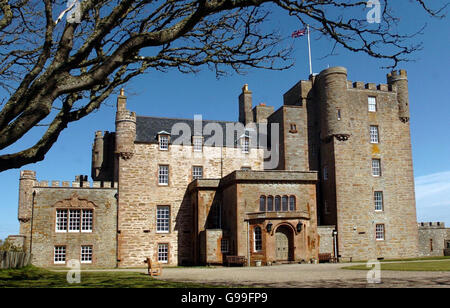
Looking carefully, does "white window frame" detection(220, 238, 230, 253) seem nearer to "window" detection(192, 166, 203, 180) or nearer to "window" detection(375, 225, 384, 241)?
"window" detection(192, 166, 203, 180)

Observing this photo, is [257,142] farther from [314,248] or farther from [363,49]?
[363,49]

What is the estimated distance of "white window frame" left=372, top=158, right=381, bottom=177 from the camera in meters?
38.8

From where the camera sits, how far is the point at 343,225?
36.5 meters

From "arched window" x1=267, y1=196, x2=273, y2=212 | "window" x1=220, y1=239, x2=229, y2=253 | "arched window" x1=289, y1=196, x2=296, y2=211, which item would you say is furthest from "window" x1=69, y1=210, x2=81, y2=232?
"arched window" x1=289, y1=196, x2=296, y2=211

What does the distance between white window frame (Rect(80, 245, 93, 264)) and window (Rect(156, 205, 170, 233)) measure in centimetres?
544

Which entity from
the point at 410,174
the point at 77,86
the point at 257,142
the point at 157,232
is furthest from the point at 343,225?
the point at 77,86

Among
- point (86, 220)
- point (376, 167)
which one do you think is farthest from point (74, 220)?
point (376, 167)

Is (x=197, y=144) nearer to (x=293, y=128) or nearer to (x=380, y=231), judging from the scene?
(x=293, y=128)

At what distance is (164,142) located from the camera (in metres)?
39.1

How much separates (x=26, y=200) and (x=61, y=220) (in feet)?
9.78

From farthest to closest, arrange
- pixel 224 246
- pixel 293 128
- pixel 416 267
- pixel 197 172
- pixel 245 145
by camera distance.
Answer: pixel 245 145
pixel 293 128
pixel 197 172
pixel 224 246
pixel 416 267

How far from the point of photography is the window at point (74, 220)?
35894 mm
